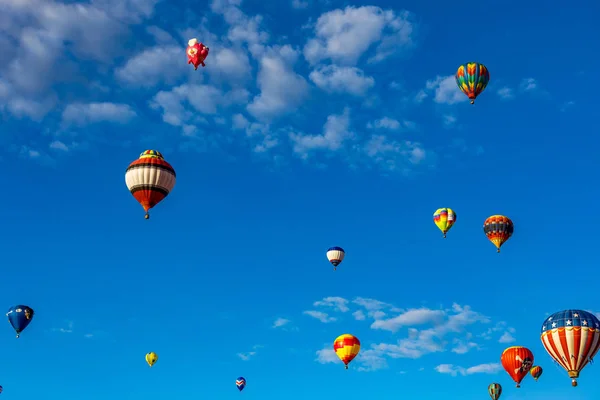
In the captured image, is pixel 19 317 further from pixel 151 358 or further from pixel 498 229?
pixel 498 229

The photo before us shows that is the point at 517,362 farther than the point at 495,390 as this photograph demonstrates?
No

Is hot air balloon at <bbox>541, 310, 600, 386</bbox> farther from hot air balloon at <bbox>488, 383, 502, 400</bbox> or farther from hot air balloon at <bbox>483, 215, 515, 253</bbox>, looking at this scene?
hot air balloon at <bbox>488, 383, 502, 400</bbox>

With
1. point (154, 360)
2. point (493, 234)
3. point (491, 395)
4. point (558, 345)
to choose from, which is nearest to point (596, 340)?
point (558, 345)

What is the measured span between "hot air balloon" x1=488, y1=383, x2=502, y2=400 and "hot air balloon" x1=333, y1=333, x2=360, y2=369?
20.9m

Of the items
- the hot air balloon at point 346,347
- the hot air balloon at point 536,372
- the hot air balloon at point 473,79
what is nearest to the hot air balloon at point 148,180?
the hot air balloon at point 473,79

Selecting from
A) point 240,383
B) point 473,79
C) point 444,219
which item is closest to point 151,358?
point 240,383

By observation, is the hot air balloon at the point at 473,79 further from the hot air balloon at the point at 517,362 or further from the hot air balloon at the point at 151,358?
the hot air balloon at the point at 151,358

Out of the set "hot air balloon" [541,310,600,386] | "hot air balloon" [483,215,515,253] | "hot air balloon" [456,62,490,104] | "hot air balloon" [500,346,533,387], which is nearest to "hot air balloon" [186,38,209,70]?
"hot air balloon" [456,62,490,104]

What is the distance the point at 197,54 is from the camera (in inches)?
3014

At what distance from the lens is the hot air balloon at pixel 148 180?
2303 inches

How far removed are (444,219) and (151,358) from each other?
47.5 metres

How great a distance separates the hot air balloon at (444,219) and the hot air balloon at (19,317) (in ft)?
163

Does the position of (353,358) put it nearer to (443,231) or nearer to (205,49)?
(443,231)

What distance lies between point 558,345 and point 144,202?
33.4 m
